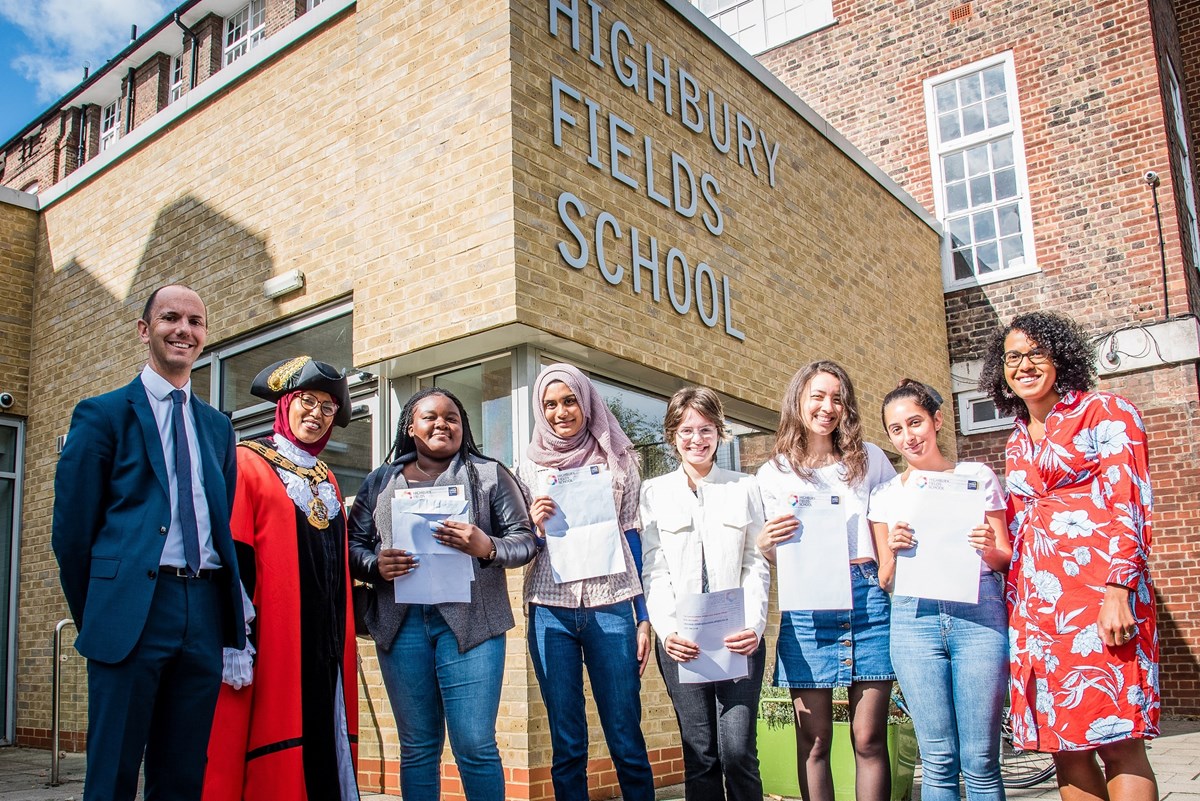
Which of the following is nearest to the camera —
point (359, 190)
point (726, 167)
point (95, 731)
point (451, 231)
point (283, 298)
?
point (95, 731)

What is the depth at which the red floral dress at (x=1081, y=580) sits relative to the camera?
3.04 metres

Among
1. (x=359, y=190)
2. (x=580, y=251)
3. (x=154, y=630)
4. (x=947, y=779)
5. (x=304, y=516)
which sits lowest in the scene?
(x=947, y=779)

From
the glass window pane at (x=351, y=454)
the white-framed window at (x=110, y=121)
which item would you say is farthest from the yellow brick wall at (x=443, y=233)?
the white-framed window at (x=110, y=121)

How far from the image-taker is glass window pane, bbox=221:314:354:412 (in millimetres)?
6680

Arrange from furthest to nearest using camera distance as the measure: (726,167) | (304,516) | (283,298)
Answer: (726,167)
(283,298)
(304,516)

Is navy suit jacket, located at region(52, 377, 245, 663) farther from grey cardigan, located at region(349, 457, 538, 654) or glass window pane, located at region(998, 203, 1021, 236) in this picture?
glass window pane, located at region(998, 203, 1021, 236)

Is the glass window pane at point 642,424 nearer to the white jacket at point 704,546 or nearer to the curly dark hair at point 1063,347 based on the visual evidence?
the white jacket at point 704,546

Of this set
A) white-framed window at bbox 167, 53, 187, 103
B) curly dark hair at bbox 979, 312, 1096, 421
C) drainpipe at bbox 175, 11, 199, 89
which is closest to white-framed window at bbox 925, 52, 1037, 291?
curly dark hair at bbox 979, 312, 1096, 421

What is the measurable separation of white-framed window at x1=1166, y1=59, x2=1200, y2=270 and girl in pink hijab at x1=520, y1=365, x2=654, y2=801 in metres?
9.39

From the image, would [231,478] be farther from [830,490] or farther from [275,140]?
[275,140]

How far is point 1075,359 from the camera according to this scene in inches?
135

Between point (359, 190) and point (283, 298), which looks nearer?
point (359, 190)

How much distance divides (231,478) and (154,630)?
605 millimetres

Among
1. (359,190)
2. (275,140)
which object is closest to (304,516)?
(359,190)
